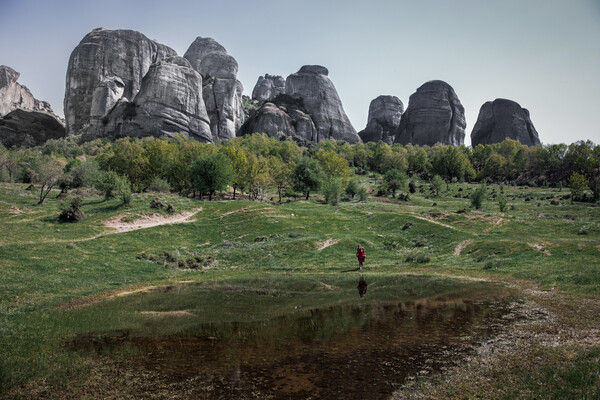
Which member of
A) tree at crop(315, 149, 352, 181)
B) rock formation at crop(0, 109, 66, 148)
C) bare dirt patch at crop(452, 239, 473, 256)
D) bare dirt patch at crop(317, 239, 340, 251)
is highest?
rock formation at crop(0, 109, 66, 148)

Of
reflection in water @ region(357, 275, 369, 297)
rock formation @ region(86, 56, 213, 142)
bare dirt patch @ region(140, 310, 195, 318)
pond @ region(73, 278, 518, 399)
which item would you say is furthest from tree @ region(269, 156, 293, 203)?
rock formation @ region(86, 56, 213, 142)

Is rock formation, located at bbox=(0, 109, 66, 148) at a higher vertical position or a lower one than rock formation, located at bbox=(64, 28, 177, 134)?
lower

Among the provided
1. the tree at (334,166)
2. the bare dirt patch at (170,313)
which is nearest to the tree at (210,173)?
the tree at (334,166)

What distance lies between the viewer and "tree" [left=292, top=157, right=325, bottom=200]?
281 feet

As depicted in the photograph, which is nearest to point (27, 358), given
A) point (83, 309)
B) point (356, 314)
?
point (83, 309)

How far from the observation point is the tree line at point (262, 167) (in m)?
69.2

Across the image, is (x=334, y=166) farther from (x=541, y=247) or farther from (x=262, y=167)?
(x=541, y=247)

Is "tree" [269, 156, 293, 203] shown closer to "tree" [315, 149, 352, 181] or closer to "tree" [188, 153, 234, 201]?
"tree" [315, 149, 352, 181]

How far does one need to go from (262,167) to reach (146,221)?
41.4 m

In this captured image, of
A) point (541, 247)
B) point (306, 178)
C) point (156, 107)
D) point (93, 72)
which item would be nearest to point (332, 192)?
point (306, 178)

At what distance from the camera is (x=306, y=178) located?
283 feet

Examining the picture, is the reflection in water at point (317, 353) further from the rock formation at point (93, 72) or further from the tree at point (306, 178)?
the rock formation at point (93, 72)

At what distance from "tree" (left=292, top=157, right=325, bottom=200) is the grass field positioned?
3153cm

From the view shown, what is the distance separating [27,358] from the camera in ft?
32.6
